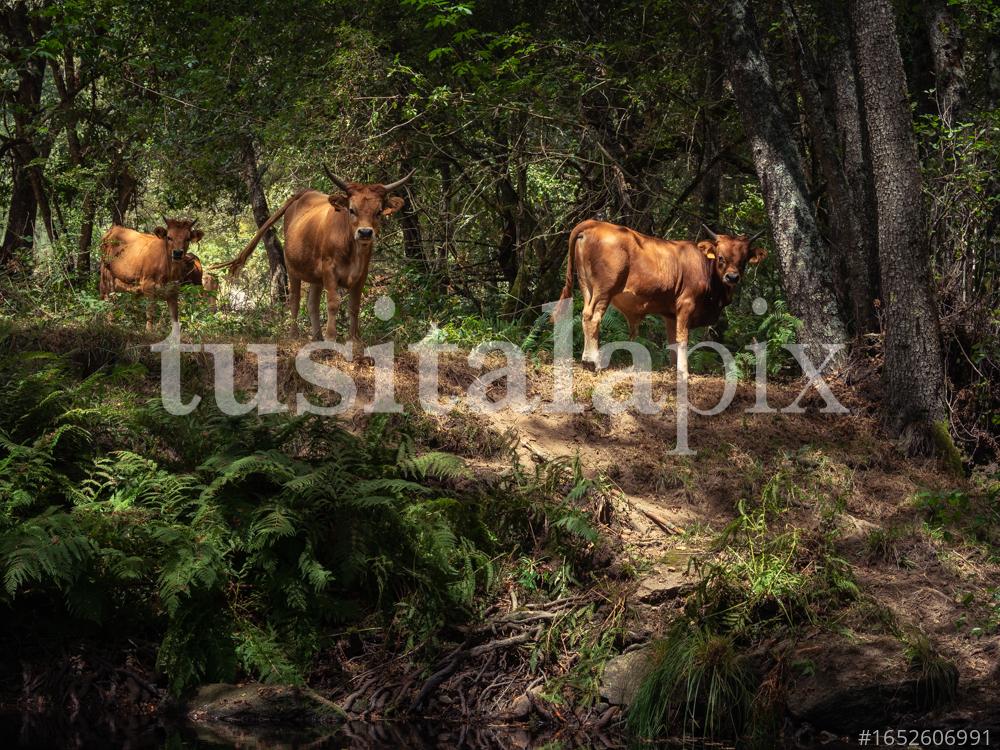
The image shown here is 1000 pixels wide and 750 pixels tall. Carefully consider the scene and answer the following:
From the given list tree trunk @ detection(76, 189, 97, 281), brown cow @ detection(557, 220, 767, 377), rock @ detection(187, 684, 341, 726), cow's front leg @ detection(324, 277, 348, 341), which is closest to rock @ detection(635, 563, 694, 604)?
rock @ detection(187, 684, 341, 726)

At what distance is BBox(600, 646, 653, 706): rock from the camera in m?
8.22

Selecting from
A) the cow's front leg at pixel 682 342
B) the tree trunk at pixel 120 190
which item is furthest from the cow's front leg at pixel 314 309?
the tree trunk at pixel 120 190

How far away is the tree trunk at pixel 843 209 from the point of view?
461 inches

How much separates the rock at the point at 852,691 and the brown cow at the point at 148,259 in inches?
377

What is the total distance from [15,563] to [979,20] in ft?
37.5

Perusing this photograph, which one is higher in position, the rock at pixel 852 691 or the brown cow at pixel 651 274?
the brown cow at pixel 651 274

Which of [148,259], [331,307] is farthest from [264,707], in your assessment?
[148,259]

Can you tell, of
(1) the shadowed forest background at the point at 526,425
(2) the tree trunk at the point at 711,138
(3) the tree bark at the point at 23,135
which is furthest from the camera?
(3) the tree bark at the point at 23,135

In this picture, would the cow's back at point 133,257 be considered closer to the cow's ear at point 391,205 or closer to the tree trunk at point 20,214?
the tree trunk at point 20,214

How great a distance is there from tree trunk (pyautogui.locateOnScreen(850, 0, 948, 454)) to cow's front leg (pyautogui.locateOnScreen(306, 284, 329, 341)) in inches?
232

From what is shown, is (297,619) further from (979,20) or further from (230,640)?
(979,20)

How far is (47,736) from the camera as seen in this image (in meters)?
7.67

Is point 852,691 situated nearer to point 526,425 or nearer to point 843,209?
point 526,425

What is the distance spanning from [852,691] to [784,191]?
228 inches
